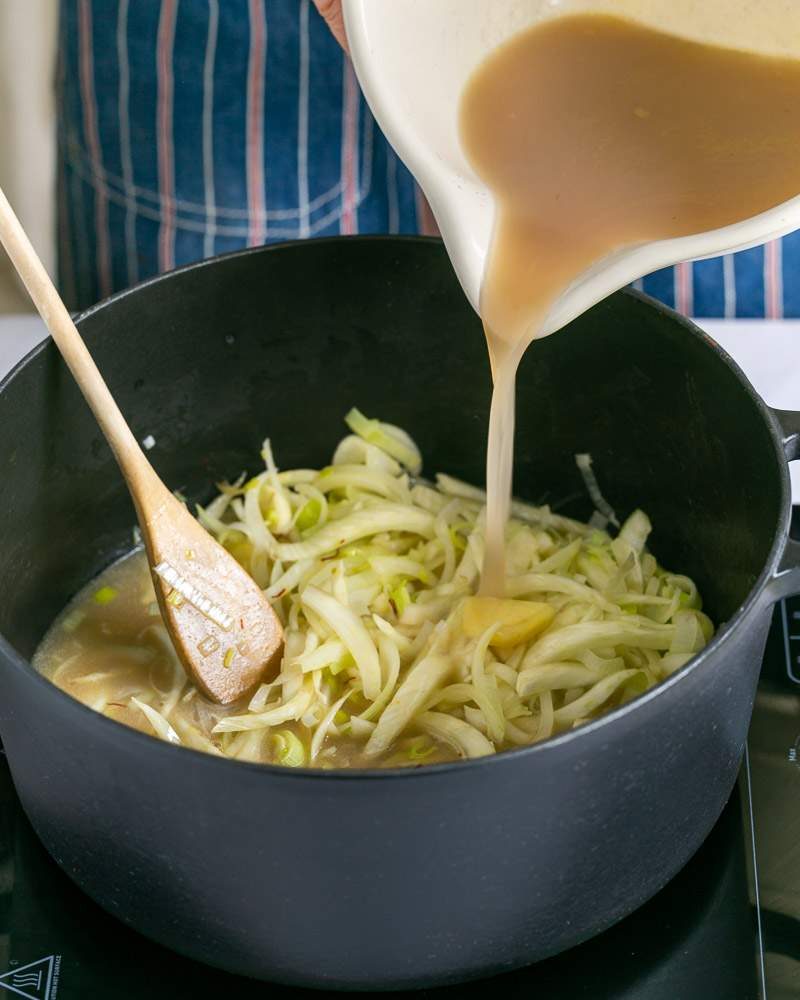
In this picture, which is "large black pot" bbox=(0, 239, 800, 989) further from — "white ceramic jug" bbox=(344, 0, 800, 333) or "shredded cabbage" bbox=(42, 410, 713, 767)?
"white ceramic jug" bbox=(344, 0, 800, 333)

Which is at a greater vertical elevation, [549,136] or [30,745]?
[549,136]

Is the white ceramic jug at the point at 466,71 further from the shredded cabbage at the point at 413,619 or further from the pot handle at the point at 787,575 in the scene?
the shredded cabbage at the point at 413,619

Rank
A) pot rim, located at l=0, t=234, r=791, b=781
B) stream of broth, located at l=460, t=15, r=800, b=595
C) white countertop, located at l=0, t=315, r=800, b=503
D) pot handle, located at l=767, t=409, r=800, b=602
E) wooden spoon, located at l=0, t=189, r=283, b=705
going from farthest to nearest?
white countertop, located at l=0, t=315, r=800, b=503 → wooden spoon, located at l=0, t=189, r=283, b=705 → stream of broth, located at l=460, t=15, r=800, b=595 → pot handle, located at l=767, t=409, r=800, b=602 → pot rim, located at l=0, t=234, r=791, b=781

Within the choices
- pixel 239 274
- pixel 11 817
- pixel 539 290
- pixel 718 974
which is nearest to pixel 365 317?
pixel 239 274

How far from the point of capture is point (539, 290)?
43.3 inches

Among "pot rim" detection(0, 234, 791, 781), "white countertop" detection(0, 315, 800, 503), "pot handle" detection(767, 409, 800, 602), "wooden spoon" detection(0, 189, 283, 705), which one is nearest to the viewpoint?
"pot rim" detection(0, 234, 791, 781)

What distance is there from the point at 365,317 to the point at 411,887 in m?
0.70

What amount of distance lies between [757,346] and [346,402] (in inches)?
19.5

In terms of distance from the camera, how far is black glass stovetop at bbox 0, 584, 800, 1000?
1.01 m

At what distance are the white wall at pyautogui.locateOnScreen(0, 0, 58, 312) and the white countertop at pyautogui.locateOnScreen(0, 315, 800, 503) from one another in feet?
0.73

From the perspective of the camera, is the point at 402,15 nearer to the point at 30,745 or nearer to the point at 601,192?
the point at 601,192

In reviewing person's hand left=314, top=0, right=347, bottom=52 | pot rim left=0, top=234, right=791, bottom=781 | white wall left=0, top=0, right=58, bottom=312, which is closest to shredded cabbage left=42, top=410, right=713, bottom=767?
pot rim left=0, top=234, right=791, bottom=781

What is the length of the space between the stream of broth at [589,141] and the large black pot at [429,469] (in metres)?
0.18

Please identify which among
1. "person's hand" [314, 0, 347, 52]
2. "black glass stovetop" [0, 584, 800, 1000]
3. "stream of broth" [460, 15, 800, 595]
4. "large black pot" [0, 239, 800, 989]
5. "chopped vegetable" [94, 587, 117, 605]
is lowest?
"black glass stovetop" [0, 584, 800, 1000]
